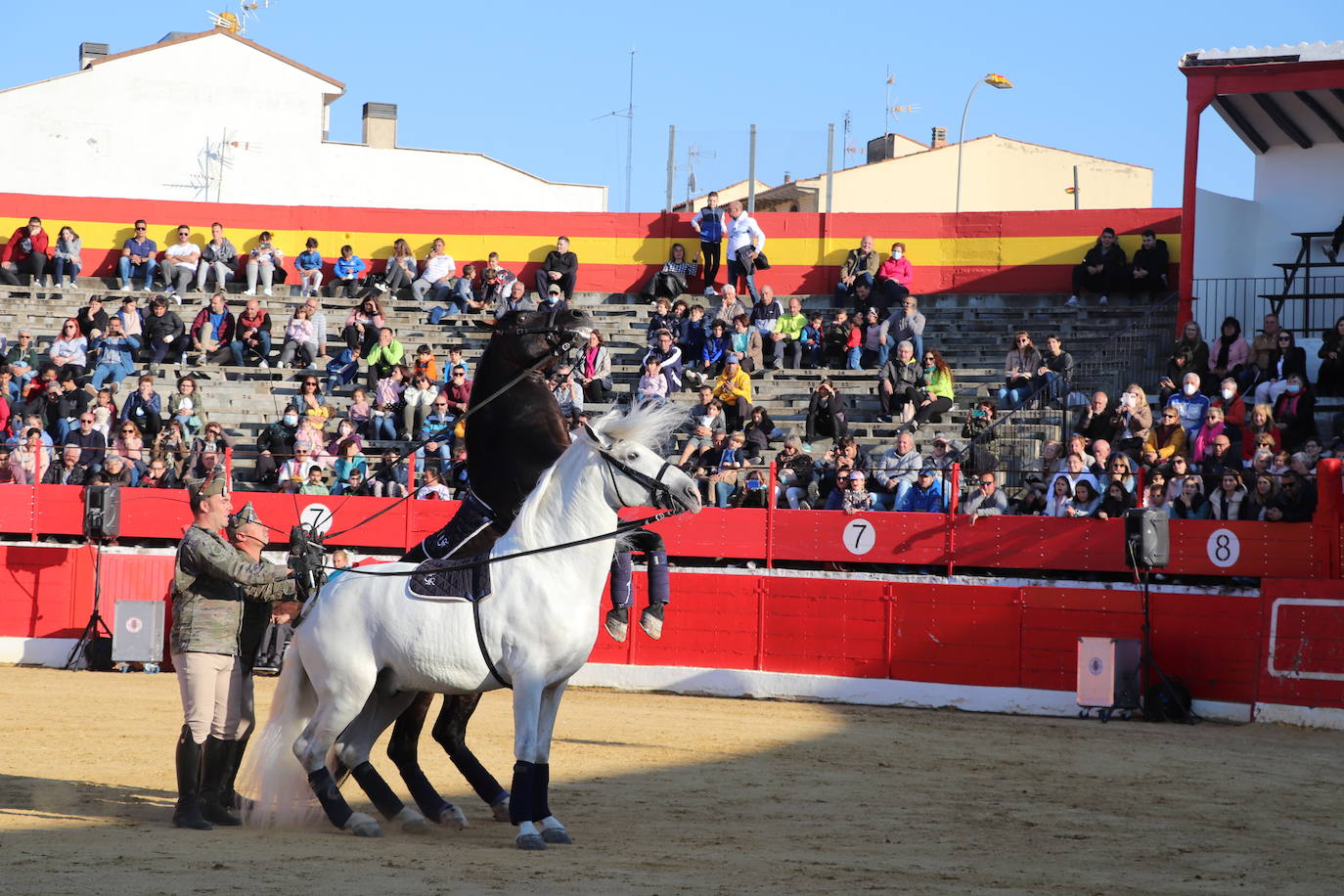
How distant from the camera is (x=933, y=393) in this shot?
70.0 feet

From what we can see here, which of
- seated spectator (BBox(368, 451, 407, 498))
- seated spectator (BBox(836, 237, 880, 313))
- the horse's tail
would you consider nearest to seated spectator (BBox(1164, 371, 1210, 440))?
seated spectator (BBox(836, 237, 880, 313))

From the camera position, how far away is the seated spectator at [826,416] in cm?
2058

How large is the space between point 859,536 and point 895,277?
8.11 metres

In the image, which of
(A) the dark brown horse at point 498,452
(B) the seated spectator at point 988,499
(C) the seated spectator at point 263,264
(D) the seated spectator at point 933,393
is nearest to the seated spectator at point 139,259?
(C) the seated spectator at point 263,264

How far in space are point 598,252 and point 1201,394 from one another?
1191 cm

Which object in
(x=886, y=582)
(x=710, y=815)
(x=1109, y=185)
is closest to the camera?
(x=710, y=815)

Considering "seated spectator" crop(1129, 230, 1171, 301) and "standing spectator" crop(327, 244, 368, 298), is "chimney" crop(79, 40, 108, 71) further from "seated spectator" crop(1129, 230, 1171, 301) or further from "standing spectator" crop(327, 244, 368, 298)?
"seated spectator" crop(1129, 230, 1171, 301)

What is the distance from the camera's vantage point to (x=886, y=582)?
1712 centimetres

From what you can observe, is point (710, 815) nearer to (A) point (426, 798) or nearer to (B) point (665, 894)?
(A) point (426, 798)

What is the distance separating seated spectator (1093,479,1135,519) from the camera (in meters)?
16.7

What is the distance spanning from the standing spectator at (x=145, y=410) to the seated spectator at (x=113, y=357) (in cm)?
103

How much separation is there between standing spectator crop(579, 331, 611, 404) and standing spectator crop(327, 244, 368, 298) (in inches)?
250

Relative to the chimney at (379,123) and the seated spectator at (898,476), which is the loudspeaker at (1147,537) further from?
the chimney at (379,123)

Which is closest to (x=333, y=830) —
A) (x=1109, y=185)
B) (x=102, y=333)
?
(x=102, y=333)
